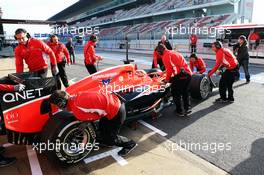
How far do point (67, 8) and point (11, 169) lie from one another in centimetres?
8650

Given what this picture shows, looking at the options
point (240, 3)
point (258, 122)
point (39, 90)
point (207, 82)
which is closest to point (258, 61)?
point (207, 82)

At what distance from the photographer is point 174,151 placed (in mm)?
3520

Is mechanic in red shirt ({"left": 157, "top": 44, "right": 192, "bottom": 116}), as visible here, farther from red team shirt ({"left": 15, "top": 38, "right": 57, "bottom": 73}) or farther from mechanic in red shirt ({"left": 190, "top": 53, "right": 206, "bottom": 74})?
red team shirt ({"left": 15, "top": 38, "right": 57, "bottom": 73})

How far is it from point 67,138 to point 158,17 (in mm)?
44215

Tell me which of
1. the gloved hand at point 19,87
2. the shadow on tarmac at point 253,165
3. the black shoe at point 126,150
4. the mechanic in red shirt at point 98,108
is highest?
the gloved hand at point 19,87

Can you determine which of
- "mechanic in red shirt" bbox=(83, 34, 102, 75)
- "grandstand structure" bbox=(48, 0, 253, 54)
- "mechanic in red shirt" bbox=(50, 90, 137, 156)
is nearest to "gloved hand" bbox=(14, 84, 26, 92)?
"mechanic in red shirt" bbox=(50, 90, 137, 156)

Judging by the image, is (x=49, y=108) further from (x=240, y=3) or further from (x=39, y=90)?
(x=240, y=3)

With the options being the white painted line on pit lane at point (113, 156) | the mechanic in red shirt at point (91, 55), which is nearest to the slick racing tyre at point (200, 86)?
the mechanic in red shirt at point (91, 55)

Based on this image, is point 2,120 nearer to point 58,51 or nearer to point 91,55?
point 91,55

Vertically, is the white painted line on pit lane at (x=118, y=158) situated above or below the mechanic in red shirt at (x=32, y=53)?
below

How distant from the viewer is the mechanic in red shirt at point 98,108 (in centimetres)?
275

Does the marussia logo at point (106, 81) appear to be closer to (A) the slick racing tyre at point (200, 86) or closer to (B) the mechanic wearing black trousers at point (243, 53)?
(A) the slick racing tyre at point (200, 86)

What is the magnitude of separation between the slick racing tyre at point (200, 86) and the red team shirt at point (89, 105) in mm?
3233

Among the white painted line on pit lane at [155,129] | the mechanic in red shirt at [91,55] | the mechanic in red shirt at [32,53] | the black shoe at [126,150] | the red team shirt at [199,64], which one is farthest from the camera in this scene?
the mechanic in red shirt at [91,55]
